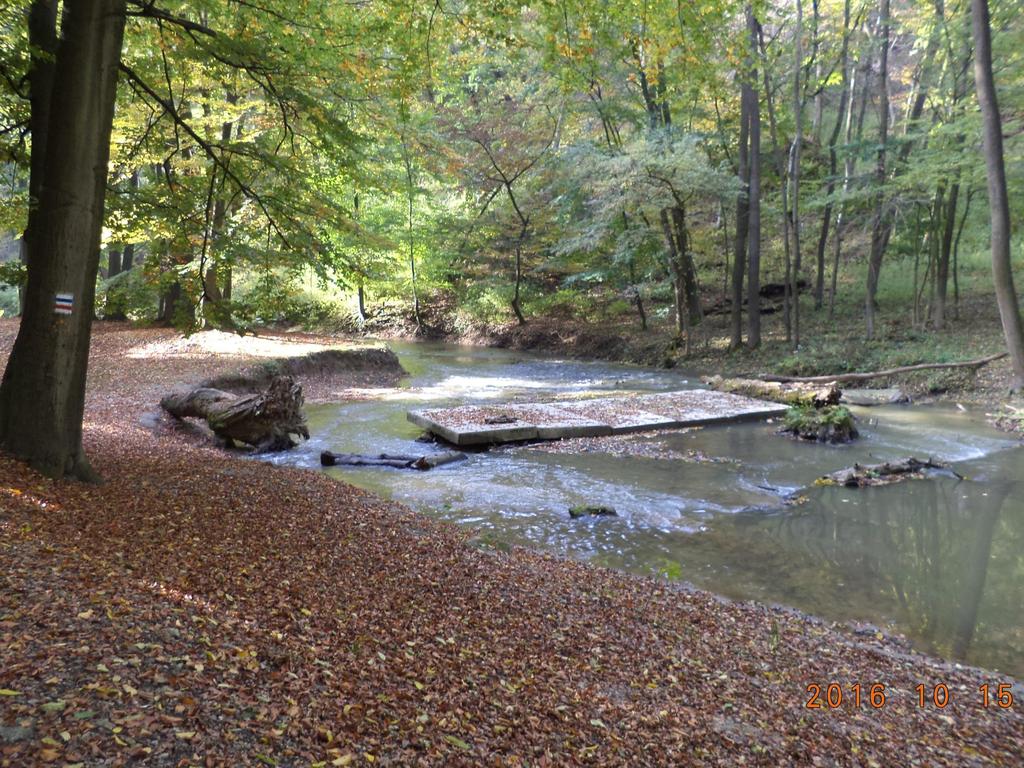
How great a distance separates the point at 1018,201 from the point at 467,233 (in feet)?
61.9

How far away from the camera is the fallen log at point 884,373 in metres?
15.4

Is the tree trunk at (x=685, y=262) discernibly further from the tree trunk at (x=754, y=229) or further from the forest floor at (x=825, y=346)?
the tree trunk at (x=754, y=229)

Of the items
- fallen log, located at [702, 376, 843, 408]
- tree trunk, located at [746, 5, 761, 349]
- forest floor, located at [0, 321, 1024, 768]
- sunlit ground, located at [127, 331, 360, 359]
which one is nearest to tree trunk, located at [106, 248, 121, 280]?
sunlit ground, located at [127, 331, 360, 359]

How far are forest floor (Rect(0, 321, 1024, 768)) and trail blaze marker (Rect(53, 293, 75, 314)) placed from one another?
1215 mm

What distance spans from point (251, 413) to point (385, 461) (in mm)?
2149

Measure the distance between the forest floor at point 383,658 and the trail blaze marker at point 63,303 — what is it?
122 centimetres

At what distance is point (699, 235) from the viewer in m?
22.8

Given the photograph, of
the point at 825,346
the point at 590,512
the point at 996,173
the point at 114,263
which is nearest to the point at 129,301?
the point at 590,512

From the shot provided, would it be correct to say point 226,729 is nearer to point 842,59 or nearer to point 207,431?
point 207,431

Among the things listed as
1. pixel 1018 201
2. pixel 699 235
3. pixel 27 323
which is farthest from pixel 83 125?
pixel 1018 201

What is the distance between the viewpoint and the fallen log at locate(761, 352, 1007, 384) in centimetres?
1540

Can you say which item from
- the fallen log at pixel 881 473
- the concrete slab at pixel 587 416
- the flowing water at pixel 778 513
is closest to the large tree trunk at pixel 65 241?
the flowing water at pixel 778 513

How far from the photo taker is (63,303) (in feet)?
17.2

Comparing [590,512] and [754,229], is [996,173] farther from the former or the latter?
[590,512]
